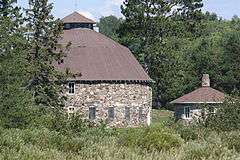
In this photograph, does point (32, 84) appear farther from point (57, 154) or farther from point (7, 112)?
point (57, 154)

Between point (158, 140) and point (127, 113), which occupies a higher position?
point (158, 140)

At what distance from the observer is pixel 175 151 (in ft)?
49.6

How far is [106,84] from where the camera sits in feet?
204

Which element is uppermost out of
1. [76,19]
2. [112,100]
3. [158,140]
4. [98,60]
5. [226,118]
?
[76,19]

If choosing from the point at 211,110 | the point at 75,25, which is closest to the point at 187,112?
the point at 75,25

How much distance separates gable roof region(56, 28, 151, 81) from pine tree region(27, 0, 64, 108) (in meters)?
11.1

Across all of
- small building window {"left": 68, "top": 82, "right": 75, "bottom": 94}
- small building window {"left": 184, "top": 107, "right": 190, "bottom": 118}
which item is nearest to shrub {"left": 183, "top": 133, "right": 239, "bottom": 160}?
small building window {"left": 68, "top": 82, "right": 75, "bottom": 94}

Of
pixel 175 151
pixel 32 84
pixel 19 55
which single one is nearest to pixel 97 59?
pixel 32 84

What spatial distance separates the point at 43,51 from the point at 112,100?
15954 mm

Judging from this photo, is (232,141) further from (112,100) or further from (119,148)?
(112,100)

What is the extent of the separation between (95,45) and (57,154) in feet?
175

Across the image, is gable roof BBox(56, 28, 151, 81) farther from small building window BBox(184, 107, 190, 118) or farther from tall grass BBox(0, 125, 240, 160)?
tall grass BBox(0, 125, 240, 160)

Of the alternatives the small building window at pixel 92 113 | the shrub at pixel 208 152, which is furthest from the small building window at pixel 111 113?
the shrub at pixel 208 152

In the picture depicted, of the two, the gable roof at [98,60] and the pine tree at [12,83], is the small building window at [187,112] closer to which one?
the gable roof at [98,60]
